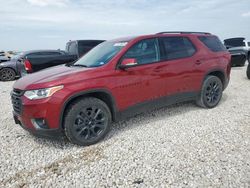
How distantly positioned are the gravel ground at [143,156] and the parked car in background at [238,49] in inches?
382

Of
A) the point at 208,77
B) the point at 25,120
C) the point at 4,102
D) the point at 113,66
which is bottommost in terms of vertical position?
the point at 4,102

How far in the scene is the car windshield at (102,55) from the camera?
4.31 m

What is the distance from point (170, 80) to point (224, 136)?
142cm

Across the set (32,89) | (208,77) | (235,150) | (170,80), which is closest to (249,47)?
(208,77)

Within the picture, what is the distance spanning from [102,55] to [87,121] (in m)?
1.30

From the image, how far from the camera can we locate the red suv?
3.65 metres

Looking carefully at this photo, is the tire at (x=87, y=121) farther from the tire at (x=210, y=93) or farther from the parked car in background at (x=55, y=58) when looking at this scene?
the parked car in background at (x=55, y=58)

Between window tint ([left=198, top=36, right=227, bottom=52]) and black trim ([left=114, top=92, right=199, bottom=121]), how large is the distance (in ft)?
3.72

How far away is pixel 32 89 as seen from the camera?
3627 millimetres

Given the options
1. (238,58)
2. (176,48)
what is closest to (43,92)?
(176,48)

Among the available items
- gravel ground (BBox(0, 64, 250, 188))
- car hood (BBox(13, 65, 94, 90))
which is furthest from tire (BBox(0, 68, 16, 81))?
car hood (BBox(13, 65, 94, 90))

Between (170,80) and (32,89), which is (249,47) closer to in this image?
(170,80)

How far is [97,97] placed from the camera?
4.13 meters

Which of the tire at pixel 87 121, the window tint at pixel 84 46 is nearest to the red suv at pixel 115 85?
the tire at pixel 87 121
